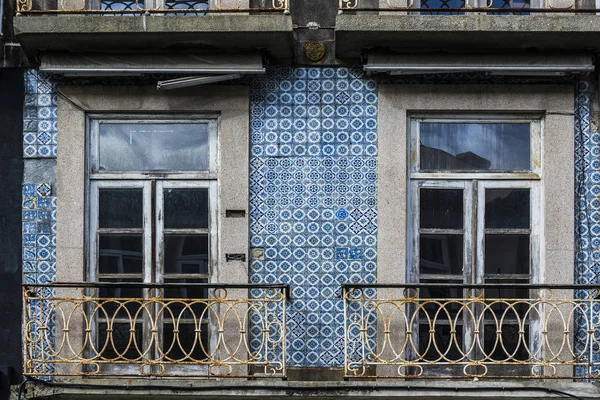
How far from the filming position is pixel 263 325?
8039mm

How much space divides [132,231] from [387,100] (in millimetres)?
2569

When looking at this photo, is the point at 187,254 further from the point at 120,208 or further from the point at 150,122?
the point at 150,122

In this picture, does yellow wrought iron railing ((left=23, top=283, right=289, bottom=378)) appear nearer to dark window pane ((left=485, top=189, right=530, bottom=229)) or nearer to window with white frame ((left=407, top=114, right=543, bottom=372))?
window with white frame ((left=407, top=114, right=543, bottom=372))

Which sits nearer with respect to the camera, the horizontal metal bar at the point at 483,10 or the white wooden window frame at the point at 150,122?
the horizontal metal bar at the point at 483,10

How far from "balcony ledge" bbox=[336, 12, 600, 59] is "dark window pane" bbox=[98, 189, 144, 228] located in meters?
2.34

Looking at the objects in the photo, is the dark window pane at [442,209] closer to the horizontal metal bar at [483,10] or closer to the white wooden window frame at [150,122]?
the horizontal metal bar at [483,10]

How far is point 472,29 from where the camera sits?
25.3ft

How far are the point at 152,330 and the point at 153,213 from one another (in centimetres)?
116

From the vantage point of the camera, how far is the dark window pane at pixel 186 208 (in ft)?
27.2

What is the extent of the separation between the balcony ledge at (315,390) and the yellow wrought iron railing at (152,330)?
175mm

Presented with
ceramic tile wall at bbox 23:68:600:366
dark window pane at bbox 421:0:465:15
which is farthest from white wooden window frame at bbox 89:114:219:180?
dark window pane at bbox 421:0:465:15

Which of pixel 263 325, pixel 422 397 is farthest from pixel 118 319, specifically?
pixel 422 397

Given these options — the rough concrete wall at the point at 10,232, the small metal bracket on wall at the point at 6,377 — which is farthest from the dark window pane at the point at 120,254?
the small metal bracket on wall at the point at 6,377

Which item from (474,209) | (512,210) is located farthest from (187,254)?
(512,210)
